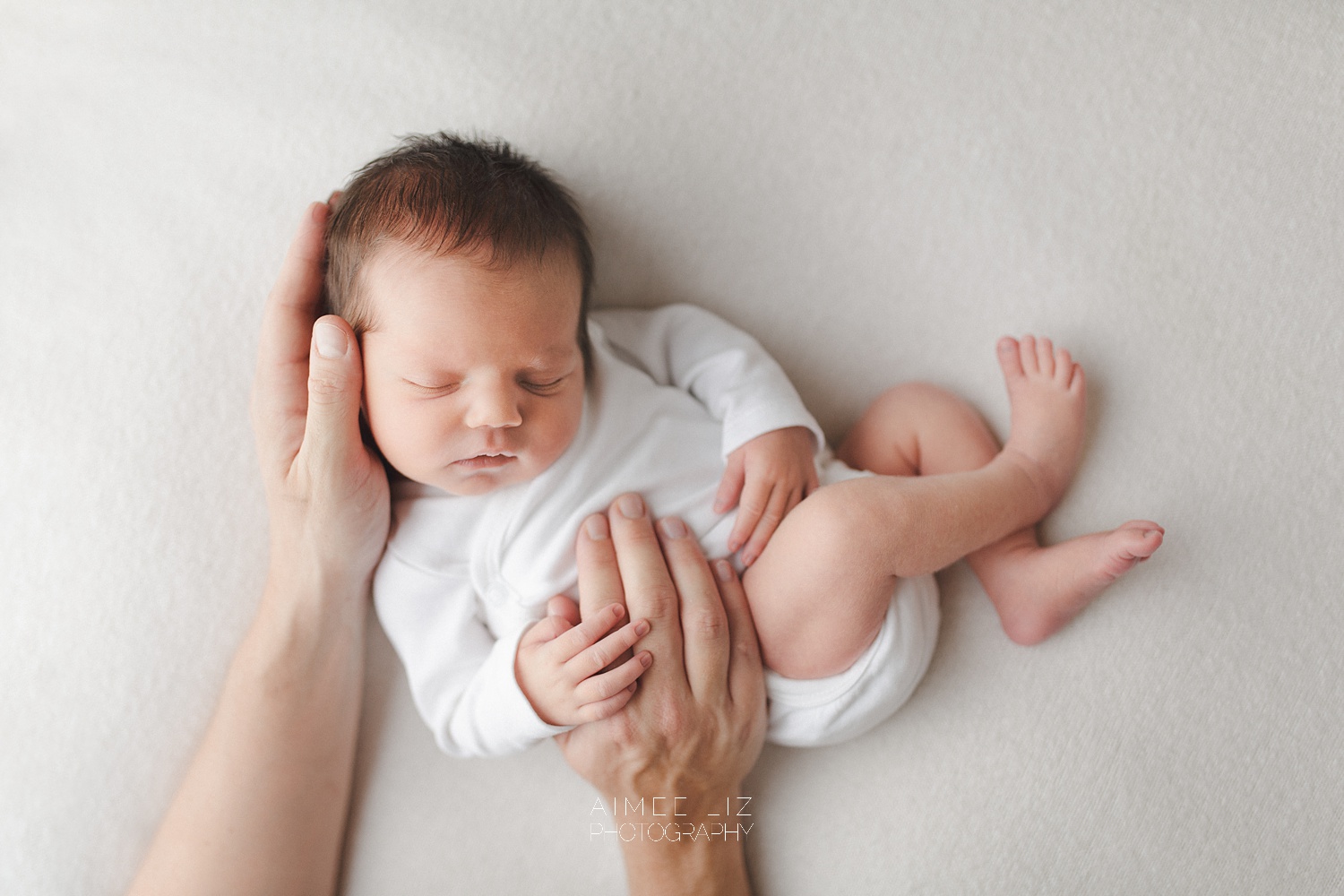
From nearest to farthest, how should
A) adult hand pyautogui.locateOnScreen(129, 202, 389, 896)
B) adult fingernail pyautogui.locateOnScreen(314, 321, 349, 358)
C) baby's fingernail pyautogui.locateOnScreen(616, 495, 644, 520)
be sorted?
adult fingernail pyautogui.locateOnScreen(314, 321, 349, 358)
adult hand pyautogui.locateOnScreen(129, 202, 389, 896)
baby's fingernail pyautogui.locateOnScreen(616, 495, 644, 520)

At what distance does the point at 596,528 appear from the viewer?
1.23 meters

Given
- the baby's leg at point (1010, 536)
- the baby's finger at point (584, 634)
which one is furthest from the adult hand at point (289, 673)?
the baby's leg at point (1010, 536)

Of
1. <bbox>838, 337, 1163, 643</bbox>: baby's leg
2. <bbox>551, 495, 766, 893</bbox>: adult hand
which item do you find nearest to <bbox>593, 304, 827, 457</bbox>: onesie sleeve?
<bbox>838, 337, 1163, 643</bbox>: baby's leg

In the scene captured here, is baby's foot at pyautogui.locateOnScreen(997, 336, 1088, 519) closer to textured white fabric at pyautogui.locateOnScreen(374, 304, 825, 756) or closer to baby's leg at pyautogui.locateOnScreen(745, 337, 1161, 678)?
baby's leg at pyautogui.locateOnScreen(745, 337, 1161, 678)

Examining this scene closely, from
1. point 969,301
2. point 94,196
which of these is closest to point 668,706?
point 969,301

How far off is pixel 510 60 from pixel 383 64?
0.19m

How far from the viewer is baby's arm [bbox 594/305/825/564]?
121 centimetres

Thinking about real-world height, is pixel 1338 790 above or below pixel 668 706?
above

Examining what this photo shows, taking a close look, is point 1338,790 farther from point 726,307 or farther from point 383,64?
point 383,64

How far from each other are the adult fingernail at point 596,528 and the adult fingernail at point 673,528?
8 cm

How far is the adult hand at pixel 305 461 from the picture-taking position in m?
1.12

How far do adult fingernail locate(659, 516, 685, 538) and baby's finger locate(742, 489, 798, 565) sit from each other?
4.0 inches

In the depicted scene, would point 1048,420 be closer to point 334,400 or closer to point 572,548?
point 572,548

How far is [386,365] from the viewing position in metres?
1.07
